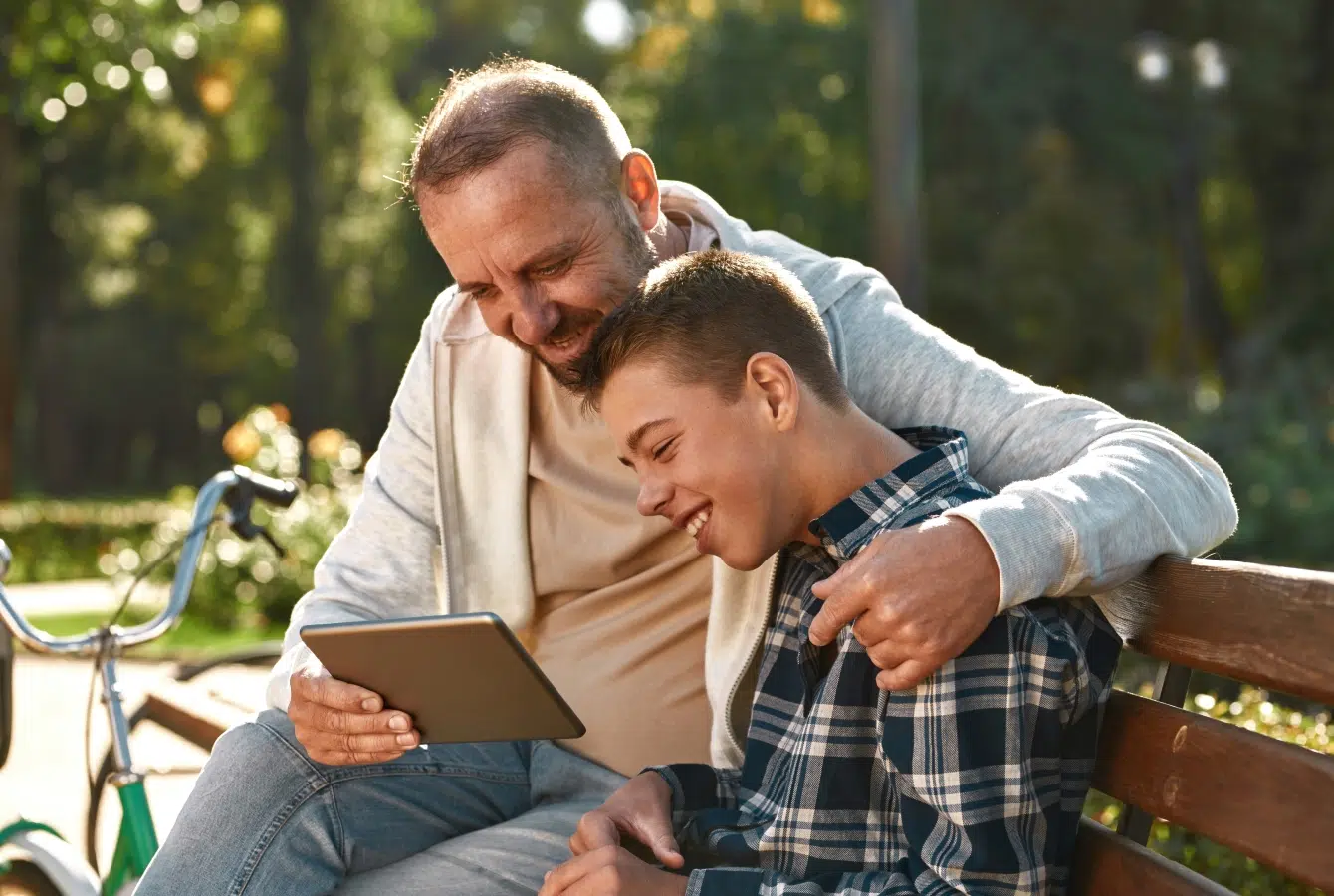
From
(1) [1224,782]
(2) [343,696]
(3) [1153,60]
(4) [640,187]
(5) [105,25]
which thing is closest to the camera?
(1) [1224,782]

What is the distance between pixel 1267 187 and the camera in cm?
2578

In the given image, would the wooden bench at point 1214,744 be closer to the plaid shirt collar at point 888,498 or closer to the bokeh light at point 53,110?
the plaid shirt collar at point 888,498

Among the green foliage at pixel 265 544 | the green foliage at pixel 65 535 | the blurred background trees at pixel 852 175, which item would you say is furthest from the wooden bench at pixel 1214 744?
the green foliage at pixel 65 535

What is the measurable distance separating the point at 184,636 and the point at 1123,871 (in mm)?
10021

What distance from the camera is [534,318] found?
2.77 meters

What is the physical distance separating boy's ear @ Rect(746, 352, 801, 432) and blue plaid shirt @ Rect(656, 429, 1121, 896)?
0.48 feet

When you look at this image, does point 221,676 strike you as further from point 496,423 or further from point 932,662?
point 932,662

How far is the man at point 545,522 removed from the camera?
7.60ft

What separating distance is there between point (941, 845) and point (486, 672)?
69 centimetres

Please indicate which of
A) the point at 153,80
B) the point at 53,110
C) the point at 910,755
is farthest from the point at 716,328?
the point at 153,80

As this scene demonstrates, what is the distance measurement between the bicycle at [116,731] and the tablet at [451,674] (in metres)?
1.02

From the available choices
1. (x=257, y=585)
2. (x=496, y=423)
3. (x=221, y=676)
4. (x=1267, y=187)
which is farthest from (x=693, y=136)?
(x=496, y=423)

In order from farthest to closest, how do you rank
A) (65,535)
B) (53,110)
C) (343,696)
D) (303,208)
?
1. (303,208)
2. (65,535)
3. (53,110)
4. (343,696)

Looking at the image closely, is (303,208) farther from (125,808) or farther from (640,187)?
(640,187)
